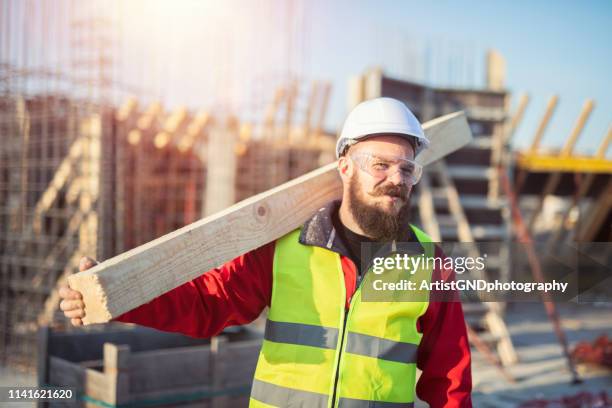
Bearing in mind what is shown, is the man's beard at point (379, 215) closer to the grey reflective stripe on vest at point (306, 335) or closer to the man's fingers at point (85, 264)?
the grey reflective stripe on vest at point (306, 335)

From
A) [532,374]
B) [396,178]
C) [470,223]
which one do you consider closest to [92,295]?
[396,178]

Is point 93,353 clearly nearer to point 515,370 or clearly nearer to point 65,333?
point 65,333

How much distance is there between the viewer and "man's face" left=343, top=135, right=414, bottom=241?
2.35m

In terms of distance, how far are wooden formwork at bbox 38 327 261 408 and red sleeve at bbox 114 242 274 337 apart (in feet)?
4.95

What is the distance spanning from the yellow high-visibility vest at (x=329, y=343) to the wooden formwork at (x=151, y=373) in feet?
5.25

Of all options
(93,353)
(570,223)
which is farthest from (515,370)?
(570,223)

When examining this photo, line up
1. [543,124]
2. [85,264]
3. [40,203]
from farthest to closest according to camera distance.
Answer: [543,124] → [40,203] → [85,264]

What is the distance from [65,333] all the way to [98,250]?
3078mm

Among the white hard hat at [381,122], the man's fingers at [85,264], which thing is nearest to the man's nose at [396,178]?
the white hard hat at [381,122]

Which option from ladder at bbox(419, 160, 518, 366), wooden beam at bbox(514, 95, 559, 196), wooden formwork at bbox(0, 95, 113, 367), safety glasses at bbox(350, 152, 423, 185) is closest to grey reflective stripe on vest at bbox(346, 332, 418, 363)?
safety glasses at bbox(350, 152, 423, 185)

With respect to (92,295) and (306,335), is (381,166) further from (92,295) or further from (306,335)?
(92,295)

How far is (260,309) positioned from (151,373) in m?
1.65

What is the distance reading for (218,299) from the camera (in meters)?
2.37

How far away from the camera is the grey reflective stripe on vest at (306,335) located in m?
2.29
